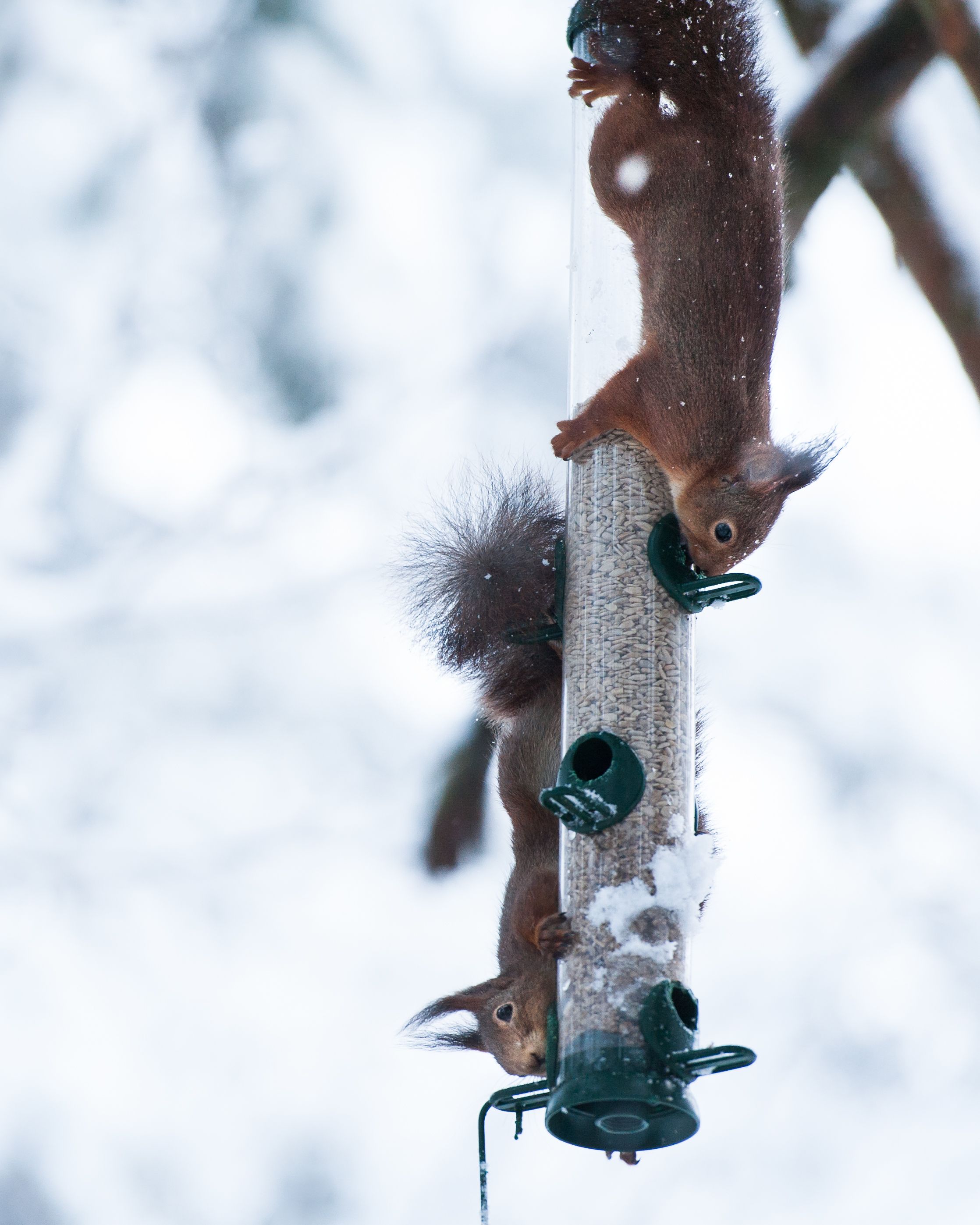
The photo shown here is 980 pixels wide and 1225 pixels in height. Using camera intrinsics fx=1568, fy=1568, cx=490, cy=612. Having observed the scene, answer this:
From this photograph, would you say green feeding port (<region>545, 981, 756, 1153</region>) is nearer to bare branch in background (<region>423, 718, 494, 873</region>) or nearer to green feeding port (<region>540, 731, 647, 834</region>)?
green feeding port (<region>540, 731, 647, 834</region>)

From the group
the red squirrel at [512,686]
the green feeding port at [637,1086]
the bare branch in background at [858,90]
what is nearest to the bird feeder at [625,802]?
the green feeding port at [637,1086]

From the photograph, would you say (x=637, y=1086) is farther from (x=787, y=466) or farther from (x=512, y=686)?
(x=787, y=466)

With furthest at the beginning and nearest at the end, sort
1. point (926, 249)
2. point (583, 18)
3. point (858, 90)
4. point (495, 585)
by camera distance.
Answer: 1. point (583, 18)
2. point (495, 585)
3. point (858, 90)
4. point (926, 249)

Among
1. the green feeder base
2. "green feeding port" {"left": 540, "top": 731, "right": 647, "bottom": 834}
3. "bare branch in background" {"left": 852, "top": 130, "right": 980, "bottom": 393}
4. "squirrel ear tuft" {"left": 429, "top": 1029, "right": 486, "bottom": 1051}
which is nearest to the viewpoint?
"bare branch in background" {"left": 852, "top": 130, "right": 980, "bottom": 393}

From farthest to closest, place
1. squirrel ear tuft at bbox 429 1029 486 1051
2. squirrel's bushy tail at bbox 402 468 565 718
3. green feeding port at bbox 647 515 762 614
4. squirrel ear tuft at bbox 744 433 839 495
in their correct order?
squirrel's bushy tail at bbox 402 468 565 718, squirrel ear tuft at bbox 429 1029 486 1051, squirrel ear tuft at bbox 744 433 839 495, green feeding port at bbox 647 515 762 614

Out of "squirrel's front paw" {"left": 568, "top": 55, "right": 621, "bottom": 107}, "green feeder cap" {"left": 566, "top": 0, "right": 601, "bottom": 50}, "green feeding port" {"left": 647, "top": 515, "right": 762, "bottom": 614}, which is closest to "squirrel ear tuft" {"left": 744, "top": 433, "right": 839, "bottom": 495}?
"green feeding port" {"left": 647, "top": 515, "right": 762, "bottom": 614}

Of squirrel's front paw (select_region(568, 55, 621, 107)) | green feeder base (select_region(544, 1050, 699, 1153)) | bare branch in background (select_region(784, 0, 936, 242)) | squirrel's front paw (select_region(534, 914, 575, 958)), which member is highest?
squirrel's front paw (select_region(568, 55, 621, 107))

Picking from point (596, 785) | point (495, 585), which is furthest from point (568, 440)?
point (596, 785)
